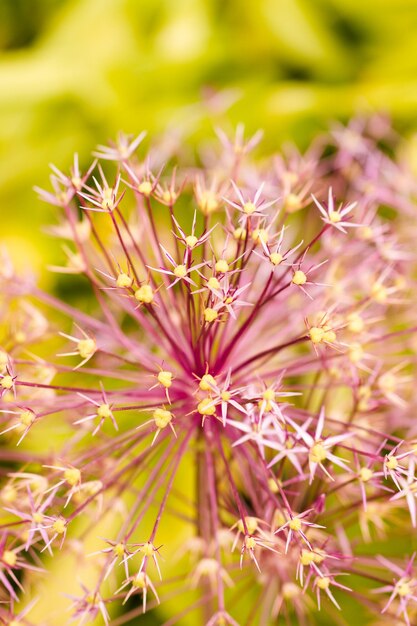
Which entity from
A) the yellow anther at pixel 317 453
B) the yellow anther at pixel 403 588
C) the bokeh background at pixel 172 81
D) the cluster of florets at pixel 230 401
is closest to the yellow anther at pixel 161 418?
the cluster of florets at pixel 230 401

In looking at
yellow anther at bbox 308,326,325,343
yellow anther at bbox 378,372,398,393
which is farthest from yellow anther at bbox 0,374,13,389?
yellow anther at bbox 378,372,398,393

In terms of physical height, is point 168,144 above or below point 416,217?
above

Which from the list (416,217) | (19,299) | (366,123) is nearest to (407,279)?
(416,217)

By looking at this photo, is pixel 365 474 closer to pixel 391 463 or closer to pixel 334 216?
pixel 391 463

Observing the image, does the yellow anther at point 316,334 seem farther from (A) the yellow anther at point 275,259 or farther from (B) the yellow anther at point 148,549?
(B) the yellow anther at point 148,549

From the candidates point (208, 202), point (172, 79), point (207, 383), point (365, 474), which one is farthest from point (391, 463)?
point (172, 79)

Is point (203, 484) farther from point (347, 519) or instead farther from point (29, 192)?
point (29, 192)

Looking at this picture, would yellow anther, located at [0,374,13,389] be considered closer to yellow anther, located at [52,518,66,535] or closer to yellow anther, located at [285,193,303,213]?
yellow anther, located at [52,518,66,535]
